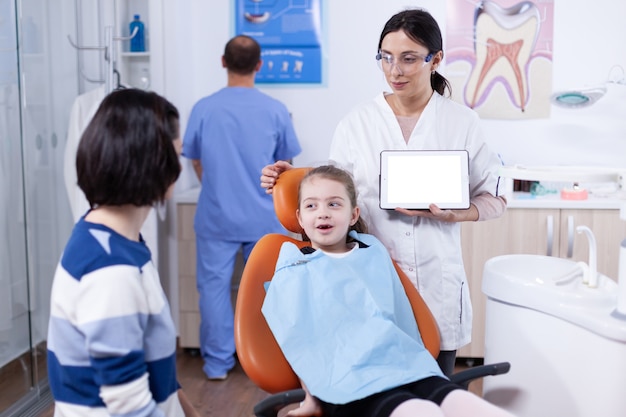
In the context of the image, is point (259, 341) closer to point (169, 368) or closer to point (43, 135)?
point (169, 368)

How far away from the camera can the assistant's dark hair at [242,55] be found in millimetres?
2898

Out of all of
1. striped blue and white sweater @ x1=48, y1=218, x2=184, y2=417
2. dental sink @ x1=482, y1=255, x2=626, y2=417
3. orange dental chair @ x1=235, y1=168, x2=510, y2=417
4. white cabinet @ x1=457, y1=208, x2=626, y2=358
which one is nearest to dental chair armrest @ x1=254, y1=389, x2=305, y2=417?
orange dental chair @ x1=235, y1=168, x2=510, y2=417

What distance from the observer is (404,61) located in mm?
1714

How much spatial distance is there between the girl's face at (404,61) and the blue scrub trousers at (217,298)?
1388 mm

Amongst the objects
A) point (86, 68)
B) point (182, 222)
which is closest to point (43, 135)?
point (86, 68)

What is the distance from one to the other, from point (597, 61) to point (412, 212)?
194 centimetres

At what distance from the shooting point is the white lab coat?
1.75m

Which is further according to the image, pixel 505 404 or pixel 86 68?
pixel 86 68

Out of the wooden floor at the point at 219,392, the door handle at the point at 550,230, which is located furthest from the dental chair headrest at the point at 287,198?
the door handle at the point at 550,230

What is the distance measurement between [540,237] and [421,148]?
1.35 m

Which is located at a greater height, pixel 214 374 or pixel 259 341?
pixel 259 341

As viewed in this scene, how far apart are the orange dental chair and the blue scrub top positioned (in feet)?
3.68

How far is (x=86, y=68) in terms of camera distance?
3.07m

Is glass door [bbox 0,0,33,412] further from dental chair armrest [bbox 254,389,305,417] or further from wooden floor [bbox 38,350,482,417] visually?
dental chair armrest [bbox 254,389,305,417]
